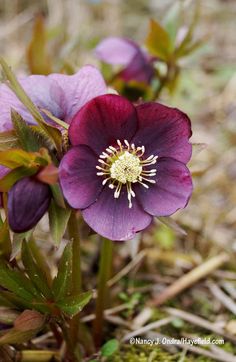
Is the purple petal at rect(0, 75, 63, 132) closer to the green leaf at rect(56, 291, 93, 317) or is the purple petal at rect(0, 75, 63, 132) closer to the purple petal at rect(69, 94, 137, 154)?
the purple petal at rect(69, 94, 137, 154)

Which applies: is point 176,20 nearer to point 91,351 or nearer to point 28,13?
point 91,351

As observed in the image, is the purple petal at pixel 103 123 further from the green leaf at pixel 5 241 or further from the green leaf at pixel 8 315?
the green leaf at pixel 8 315

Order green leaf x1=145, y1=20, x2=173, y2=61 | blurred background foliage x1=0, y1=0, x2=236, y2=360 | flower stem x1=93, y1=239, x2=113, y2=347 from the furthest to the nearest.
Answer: blurred background foliage x1=0, y1=0, x2=236, y2=360 < green leaf x1=145, y1=20, x2=173, y2=61 < flower stem x1=93, y1=239, x2=113, y2=347

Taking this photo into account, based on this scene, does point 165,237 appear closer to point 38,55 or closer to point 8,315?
point 38,55

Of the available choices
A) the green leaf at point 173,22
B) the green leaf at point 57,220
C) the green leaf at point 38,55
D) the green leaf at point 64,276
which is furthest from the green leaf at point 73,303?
the green leaf at point 173,22

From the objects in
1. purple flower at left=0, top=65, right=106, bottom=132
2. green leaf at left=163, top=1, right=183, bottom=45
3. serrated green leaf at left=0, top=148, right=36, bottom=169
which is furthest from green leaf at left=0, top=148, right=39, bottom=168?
green leaf at left=163, top=1, right=183, bottom=45

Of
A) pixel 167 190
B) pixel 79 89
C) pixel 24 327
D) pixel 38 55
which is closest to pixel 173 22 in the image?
pixel 38 55
